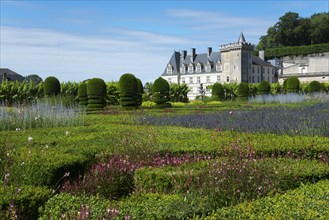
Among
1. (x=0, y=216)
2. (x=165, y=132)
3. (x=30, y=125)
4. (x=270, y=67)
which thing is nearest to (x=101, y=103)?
(x=30, y=125)

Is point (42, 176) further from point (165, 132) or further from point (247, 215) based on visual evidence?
point (165, 132)

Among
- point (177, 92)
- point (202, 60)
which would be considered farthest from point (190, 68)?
point (177, 92)

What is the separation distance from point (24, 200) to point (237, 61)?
60.4 metres

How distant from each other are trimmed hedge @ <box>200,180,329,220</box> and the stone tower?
59.1 m

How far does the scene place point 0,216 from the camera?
11.0 feet

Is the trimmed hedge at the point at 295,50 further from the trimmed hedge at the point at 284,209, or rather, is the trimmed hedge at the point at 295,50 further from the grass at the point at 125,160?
the trimmed hedge at the point at 284,209

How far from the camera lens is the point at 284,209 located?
346 cm

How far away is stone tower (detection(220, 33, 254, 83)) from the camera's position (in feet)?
203

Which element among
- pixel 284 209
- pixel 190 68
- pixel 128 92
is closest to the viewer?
pixel 284 209

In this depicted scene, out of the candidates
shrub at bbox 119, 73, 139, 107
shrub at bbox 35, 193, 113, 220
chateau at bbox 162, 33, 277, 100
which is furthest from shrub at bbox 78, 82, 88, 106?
chateau at bbox 162, 33, 277, 100

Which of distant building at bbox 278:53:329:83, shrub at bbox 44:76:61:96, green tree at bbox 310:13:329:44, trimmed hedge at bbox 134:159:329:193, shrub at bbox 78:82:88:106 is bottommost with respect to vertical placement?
trimmed hedge at bbox 134:159:329:193

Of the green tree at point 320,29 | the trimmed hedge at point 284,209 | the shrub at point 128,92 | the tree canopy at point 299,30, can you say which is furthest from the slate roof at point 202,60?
the trimmed hedge at point 284,209

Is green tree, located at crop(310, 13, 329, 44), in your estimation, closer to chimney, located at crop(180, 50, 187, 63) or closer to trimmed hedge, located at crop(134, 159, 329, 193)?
chimney, located at crop(180, 50, 187, 63)

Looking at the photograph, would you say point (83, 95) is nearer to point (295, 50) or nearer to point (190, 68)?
point (190, 68)
